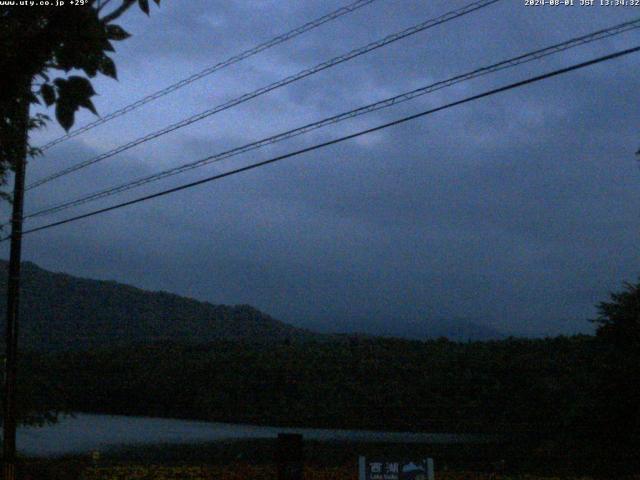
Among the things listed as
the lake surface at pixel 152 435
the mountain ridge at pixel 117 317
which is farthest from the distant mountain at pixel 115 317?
the lake surface at pixel 152 435

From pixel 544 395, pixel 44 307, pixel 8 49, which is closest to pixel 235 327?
pixel 44 307

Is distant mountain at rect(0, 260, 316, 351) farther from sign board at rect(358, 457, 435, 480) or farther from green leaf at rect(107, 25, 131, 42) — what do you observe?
green leaf at rect(107, 25, 131, 42)

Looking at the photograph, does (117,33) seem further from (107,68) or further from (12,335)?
(12,335)

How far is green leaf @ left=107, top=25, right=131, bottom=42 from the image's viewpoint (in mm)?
4741

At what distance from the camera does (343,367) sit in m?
44.2

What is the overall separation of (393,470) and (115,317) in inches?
3033

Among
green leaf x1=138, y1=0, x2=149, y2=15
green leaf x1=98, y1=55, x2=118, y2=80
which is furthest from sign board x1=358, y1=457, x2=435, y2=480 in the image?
green leaf x1=98, y1=55, x2=118, y2=80

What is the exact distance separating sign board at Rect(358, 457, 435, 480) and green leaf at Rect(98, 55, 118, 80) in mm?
6470

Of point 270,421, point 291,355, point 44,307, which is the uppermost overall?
point 44,307

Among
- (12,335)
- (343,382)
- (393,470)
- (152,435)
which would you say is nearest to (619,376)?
(393,470)

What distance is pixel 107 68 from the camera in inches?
186

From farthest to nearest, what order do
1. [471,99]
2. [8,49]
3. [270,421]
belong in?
[270,421] → [471,99] → [8,49]

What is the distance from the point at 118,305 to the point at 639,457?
243 ft

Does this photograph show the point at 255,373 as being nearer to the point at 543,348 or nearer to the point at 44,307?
the point at 543,348
